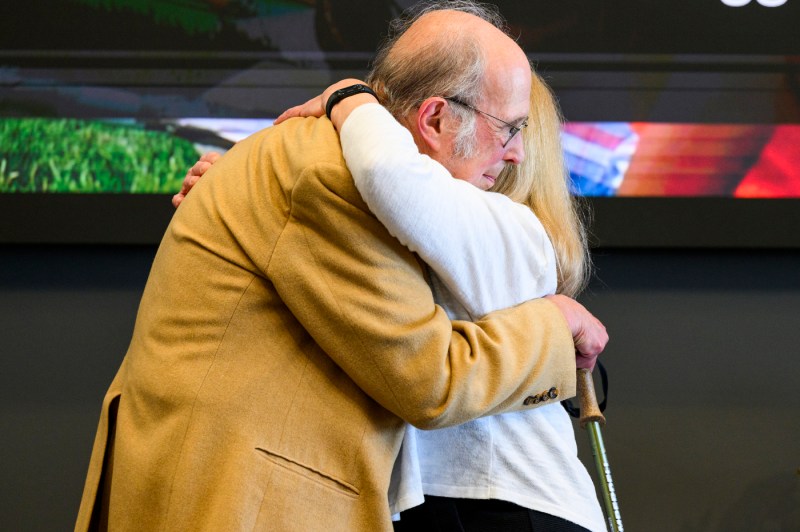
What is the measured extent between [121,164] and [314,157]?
159cm

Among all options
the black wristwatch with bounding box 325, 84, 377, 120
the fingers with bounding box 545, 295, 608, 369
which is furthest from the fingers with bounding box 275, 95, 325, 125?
the fingers with bounding box 545, 295, 608, 369

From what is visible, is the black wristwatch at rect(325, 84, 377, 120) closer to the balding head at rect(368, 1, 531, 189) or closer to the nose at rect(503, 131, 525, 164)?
the balding head at rect(368, 1, 531, 189)

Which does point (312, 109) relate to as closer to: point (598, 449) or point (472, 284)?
point (472, 284)

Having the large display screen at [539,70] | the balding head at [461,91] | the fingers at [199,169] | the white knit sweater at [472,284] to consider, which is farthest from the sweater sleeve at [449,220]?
the large display screen at [539,70]

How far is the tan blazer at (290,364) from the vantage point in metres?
1.29

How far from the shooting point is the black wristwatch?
57.1 inches

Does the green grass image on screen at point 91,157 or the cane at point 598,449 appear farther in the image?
the green grass image on screen at point 91,157

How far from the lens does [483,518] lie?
4.76ft

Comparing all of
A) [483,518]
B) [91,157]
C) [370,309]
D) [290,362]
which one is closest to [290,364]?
[290,362]

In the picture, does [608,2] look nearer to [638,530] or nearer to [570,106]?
[570,106]

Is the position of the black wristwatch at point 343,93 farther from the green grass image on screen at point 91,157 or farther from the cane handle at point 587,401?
the green grass image on screen at point 91,157

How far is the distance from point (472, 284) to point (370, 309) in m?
0.19

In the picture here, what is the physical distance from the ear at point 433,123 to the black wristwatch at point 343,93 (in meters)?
0.10

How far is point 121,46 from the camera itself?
8.96ft
